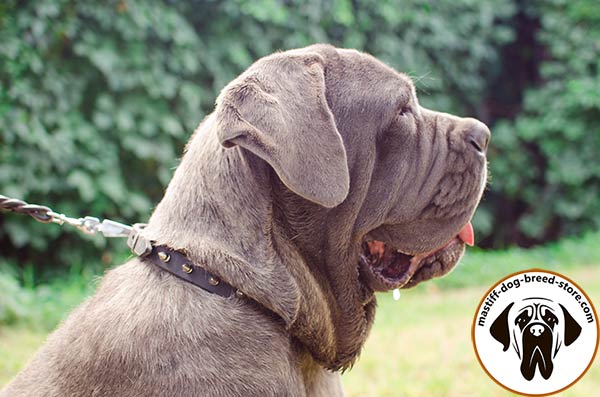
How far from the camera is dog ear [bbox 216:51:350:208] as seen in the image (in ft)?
8.31

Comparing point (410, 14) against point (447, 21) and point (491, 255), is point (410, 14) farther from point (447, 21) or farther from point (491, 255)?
point (491, 255)

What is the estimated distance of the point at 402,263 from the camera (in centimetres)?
308

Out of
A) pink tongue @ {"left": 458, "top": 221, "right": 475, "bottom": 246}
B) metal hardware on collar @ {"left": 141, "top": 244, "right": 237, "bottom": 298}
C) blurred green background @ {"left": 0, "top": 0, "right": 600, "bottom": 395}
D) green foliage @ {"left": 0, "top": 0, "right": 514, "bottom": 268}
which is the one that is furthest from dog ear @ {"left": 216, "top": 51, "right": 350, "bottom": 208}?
green foliage @ {"left": 0, "top": 0, "right": 514, "bottom": 268}

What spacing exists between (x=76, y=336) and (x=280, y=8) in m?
5.53

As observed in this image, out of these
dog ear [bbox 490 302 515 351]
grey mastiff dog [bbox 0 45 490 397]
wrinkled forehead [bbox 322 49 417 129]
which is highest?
wrinkled forehead [bbox 322 49 417 129]

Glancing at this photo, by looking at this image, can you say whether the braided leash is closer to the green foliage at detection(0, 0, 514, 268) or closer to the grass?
the grass

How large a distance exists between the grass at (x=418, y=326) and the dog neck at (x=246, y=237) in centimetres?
94

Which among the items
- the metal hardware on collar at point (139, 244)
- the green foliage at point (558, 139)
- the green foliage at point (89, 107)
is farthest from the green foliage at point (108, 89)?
the metal hardware on collar at point (139, 244)

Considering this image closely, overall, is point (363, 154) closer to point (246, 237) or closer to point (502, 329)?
point (246, 237)

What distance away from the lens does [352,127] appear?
2875mm

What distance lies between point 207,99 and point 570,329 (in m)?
5.19

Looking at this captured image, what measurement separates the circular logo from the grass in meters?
1.45

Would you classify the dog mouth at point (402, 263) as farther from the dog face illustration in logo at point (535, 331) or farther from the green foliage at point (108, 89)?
the green foliage at point (108, 89)

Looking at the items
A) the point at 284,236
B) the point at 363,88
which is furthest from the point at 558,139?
the point at 284,236
